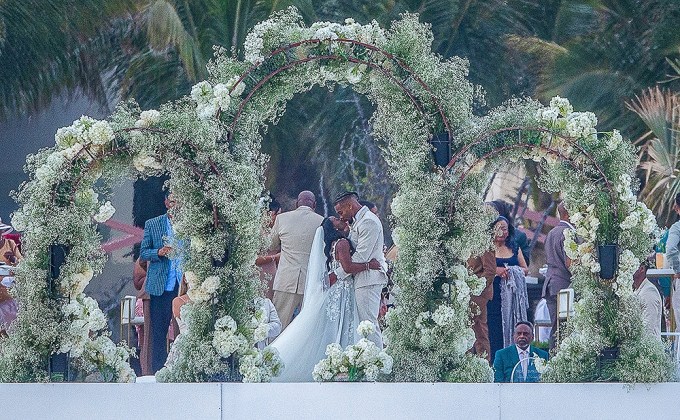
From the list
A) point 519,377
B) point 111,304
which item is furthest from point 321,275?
point 111,304

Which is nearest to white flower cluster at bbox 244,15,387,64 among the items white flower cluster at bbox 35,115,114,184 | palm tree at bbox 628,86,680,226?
white flower cluster at bbox 35,115,114,184

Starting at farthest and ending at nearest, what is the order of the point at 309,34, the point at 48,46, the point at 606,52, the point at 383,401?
the point at 606,52, the point at 48,46, the point at 309,34, the point at 383,401

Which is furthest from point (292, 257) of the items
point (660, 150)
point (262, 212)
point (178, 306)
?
point (660, 150)

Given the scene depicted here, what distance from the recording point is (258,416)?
8.61 meters

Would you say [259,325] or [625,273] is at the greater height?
[625,273]

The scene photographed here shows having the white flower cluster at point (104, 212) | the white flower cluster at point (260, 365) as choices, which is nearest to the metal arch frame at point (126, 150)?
the white flower cluster at point (104, 212)

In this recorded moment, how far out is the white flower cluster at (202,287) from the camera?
8.94 meters

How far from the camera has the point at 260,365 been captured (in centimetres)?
900

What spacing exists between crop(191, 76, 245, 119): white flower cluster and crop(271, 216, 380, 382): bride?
2107mm

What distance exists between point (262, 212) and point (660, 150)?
1087 centimetres

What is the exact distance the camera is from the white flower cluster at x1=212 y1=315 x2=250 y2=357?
8.88 m

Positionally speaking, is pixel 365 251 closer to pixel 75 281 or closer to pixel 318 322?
pixel 318 322

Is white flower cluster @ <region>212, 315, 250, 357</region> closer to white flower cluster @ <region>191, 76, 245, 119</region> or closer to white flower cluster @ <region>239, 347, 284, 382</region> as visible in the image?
white flower cluster @ <region>239, 347, 284, 382</region>

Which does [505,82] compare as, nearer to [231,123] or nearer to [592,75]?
[592,75]
